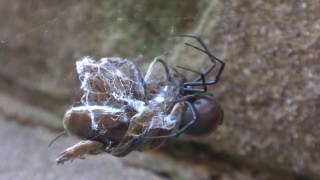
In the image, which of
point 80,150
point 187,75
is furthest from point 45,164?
point 80,150

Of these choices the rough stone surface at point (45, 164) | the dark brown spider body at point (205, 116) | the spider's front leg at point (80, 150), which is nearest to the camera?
the spider's front leg at point (80, 150)

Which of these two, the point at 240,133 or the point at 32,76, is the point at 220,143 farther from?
the point at 32,76

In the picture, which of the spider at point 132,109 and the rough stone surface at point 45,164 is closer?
the spider at point 132,109

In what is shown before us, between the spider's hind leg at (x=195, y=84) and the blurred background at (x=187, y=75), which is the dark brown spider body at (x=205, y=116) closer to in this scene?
the spider's hind leg at (x=195, y=84)

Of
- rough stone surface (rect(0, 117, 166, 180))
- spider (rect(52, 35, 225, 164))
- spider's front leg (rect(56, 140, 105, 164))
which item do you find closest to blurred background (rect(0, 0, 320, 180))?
rough stone surface (rect(0, 117, 166, 180))

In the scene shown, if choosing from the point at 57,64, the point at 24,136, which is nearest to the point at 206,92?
the point at 57,64

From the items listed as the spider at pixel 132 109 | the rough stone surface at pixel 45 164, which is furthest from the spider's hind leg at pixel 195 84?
the rough stone surface at pixel 45 164

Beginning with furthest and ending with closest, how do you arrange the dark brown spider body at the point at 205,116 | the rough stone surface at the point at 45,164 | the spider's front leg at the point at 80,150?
the rough stone surface at the point at 45,164, the dark brown spider body at the point at 205,116, the spider's front leg at the point at 80,150

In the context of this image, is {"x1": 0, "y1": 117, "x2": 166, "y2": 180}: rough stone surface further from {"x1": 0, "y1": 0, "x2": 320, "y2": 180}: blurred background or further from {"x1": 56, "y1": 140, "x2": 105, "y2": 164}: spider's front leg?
{"x1": 56, "y1": 140, "x2": 105, "y2": 164}: spider's front leg
